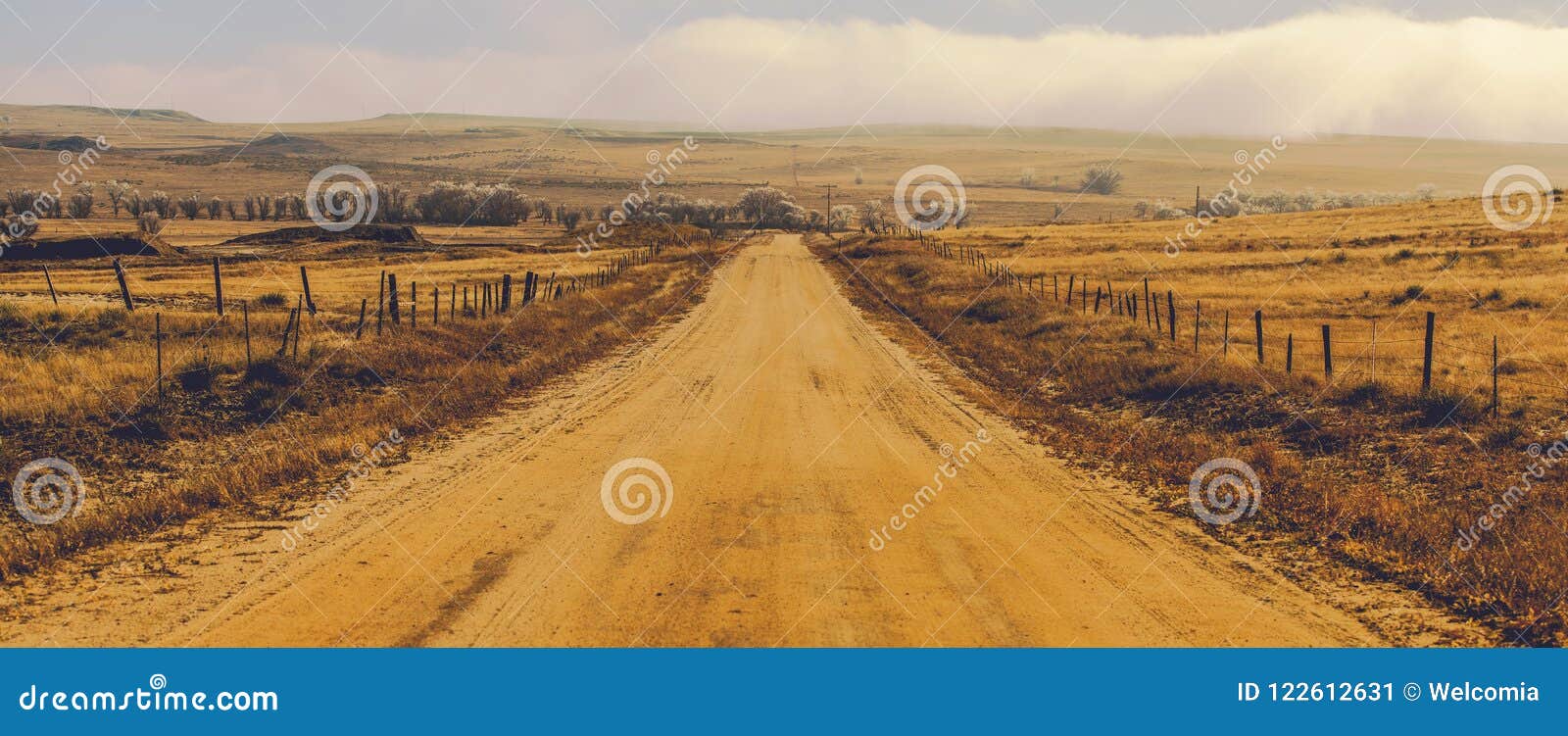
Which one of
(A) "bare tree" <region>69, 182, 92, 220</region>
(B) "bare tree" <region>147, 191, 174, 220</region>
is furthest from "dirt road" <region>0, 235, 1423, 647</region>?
(B) "bare tree" <region>147, 191, 174, 220</region>

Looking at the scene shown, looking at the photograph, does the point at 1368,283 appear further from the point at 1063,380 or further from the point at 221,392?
the point at 221,392

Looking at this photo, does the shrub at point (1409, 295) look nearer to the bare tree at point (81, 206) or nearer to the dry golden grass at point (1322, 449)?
the dry golden grass at point (1322, 449)

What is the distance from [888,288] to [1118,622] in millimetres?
33595

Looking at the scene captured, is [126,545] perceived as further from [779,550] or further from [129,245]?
[129,245]

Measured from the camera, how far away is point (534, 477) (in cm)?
1141

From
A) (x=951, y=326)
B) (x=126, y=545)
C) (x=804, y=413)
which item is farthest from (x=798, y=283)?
(x=126, y=545)

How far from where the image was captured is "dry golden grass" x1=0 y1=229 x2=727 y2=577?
1072cm

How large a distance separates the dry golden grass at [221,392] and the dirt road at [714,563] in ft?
3.95

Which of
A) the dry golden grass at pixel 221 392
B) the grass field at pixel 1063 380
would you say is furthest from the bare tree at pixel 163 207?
the dry golden grass at pixel 221 392

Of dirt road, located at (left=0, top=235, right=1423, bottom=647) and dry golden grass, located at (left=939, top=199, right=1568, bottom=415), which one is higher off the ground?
dry golden grass, located at (left=939, top=199, right=1568, bottom=415)

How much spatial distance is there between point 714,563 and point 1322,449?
8646 millimetres

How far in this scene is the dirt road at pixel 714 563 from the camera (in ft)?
22.9

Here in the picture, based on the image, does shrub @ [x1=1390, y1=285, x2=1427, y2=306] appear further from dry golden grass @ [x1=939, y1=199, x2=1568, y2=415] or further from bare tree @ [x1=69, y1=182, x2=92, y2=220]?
bare tree @ [x1=69, y1=182, x2=92, y2=220]

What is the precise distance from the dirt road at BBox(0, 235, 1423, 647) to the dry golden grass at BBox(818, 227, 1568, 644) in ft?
3.59
